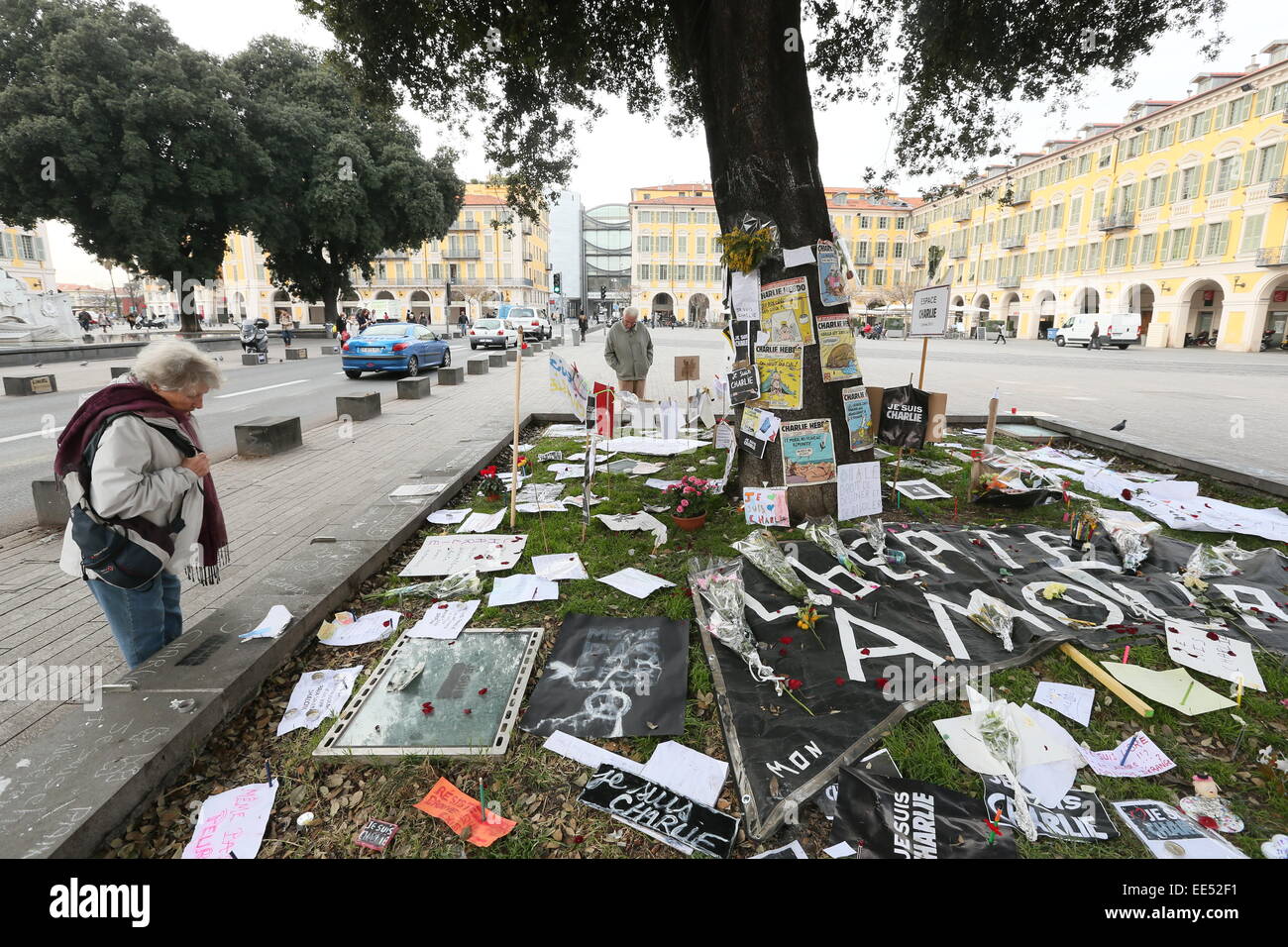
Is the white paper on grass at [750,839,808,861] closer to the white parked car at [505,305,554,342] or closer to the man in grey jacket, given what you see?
the man in grey jacket

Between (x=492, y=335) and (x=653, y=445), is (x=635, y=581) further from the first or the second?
(x=492, y=335)

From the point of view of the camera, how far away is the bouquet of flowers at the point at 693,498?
5.07m

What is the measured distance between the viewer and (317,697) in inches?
117

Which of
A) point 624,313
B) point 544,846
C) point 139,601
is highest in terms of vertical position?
point 624,313

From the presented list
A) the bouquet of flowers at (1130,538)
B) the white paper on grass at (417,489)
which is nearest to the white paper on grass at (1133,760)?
the bouquet of flowers at (1130,538)

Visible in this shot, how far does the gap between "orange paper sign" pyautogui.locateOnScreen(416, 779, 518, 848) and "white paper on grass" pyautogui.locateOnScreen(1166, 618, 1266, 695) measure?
339 cm

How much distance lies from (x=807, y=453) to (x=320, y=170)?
31549mm

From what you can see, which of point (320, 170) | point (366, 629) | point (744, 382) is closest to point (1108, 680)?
point (744, 382)

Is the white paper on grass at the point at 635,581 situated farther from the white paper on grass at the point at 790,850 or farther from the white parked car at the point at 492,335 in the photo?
the white parked car at the point at 492,335

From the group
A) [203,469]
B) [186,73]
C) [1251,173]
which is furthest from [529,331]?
[1251,173]

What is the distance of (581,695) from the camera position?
297 cm

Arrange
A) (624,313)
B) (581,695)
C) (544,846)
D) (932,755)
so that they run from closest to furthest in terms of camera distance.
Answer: (544,846) → (932,755) → (581,695) → (624,313)
